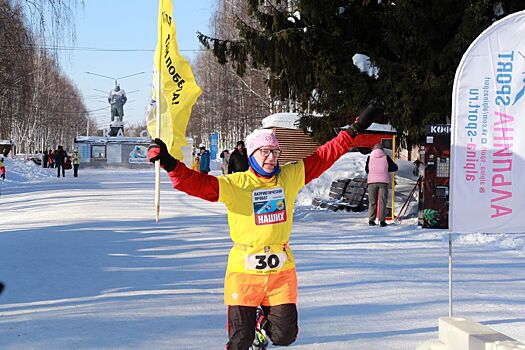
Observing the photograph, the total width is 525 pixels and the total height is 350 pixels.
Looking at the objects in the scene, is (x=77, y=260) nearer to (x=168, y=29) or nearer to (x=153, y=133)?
(x=153, y=133)

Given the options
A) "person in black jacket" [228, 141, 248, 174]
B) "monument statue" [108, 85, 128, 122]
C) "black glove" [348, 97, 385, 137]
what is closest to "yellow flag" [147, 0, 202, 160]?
"black glove" [348, 97, 385, 137]

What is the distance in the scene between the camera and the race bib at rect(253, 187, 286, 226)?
15.7ft

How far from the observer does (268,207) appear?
4.82 m

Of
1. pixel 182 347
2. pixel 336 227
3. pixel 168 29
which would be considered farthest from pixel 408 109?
pixel 182 347

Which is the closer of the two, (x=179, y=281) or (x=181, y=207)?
(x=179, y=281)

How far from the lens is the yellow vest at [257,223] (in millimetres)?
4754

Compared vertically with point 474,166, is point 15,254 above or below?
below

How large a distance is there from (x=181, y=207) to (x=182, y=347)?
1332 cm

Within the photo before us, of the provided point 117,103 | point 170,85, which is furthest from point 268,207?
point 117,103

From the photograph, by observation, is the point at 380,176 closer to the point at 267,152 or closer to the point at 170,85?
the point at 170,85

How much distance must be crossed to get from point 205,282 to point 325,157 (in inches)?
137

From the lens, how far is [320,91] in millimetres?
18500

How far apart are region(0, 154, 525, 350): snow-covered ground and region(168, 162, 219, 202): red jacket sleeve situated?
1469 mm

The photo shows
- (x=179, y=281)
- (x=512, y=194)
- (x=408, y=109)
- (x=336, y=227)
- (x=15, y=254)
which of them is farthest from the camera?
(x=408, y=109)
